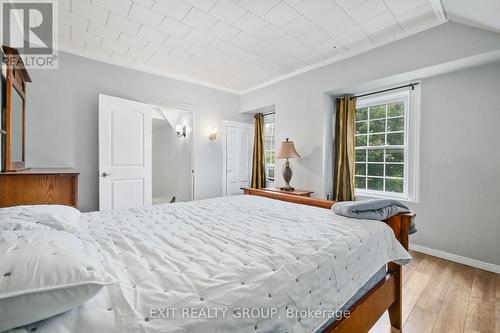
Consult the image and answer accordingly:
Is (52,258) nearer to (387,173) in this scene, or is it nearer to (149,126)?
(149,126)

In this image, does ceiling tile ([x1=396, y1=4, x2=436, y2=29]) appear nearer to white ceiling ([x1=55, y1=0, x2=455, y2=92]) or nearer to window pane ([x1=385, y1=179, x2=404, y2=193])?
white ceiling ([x1=55, y1=0, x2=455, y2=92])

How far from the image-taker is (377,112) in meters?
3.38

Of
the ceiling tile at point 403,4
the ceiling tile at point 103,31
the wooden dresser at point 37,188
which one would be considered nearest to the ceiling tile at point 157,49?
the ceiling tile at point 103,31

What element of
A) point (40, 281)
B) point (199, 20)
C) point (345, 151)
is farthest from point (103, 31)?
point (345, 151)

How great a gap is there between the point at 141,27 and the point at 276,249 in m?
2.82

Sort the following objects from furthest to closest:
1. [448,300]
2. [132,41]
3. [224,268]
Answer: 1. [132,41]
2. [448,300]
3. [224,268]

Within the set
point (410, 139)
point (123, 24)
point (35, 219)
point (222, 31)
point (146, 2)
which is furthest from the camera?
point (410, 139)

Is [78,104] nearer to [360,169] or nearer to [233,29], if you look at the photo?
[233,29]

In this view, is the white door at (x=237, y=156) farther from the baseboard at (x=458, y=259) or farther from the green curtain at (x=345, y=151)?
the baseboard at (x=458, y=259)

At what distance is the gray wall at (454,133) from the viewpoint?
7.86ft

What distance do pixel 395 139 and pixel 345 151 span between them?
663 mm

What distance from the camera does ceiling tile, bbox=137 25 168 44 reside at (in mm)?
2641

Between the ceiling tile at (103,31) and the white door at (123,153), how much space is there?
79cm

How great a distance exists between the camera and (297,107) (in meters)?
3.86
